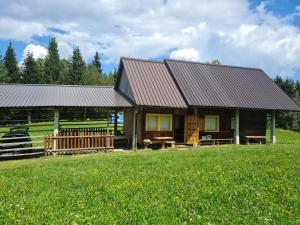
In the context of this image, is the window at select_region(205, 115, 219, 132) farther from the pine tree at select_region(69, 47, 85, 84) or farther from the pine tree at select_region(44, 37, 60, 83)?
the pine tree at select_region(44, 37, 60, 83)

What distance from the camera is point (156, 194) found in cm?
848

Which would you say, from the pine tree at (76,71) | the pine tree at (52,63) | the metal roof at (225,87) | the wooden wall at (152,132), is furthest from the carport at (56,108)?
the pine tree at (52,63)

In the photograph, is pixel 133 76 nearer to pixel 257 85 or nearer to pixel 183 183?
pixel 257 85

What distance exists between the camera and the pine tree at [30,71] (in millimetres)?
72562

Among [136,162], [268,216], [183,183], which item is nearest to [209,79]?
[136,162]

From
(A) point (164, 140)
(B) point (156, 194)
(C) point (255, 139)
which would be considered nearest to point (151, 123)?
(A) point (164, 140)

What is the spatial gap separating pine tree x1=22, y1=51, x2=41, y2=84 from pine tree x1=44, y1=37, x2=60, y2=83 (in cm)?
770

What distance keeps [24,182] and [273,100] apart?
20635mm

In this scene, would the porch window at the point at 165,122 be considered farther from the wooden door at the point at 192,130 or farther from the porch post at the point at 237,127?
the porch post at the point at 237,127

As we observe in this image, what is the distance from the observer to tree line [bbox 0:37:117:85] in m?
72.6

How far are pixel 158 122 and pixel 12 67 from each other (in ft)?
193

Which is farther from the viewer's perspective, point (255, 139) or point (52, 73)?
point (52, 73)

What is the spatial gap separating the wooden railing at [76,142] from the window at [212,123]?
7518mm

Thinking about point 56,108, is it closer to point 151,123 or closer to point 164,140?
point 151,123
